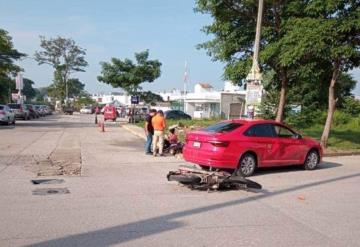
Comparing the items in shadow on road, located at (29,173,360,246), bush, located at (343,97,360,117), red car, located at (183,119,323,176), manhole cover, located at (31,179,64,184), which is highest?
bush, located at (343,97,360,117)

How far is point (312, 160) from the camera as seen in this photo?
1537cm

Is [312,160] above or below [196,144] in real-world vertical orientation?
below

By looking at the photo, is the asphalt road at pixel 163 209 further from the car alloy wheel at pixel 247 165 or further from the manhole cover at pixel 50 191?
the car alloy wheel at pixel 247 165

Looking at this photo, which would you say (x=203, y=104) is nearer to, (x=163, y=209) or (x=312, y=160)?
(x=312, y=160)

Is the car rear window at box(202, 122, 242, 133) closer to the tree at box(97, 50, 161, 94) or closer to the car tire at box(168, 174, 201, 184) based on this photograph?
the car tire at box(168, 174, 201, 184)

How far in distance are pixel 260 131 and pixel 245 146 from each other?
913 mm

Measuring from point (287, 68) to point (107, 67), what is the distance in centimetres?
2925

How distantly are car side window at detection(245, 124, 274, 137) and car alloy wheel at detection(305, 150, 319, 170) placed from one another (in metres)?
1.91

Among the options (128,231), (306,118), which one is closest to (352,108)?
(306,118)

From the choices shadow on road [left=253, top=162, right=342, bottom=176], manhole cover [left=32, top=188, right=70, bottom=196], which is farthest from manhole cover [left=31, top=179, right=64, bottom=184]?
shadow on road [left=253, top=162, right=342, bottom=176]

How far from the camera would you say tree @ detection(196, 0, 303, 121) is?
21.1 metres

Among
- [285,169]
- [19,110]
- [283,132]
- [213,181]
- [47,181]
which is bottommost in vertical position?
Result: [47,181]

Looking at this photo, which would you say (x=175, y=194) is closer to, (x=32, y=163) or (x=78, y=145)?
(x=32, y=163)

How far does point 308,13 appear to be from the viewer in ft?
64.0
